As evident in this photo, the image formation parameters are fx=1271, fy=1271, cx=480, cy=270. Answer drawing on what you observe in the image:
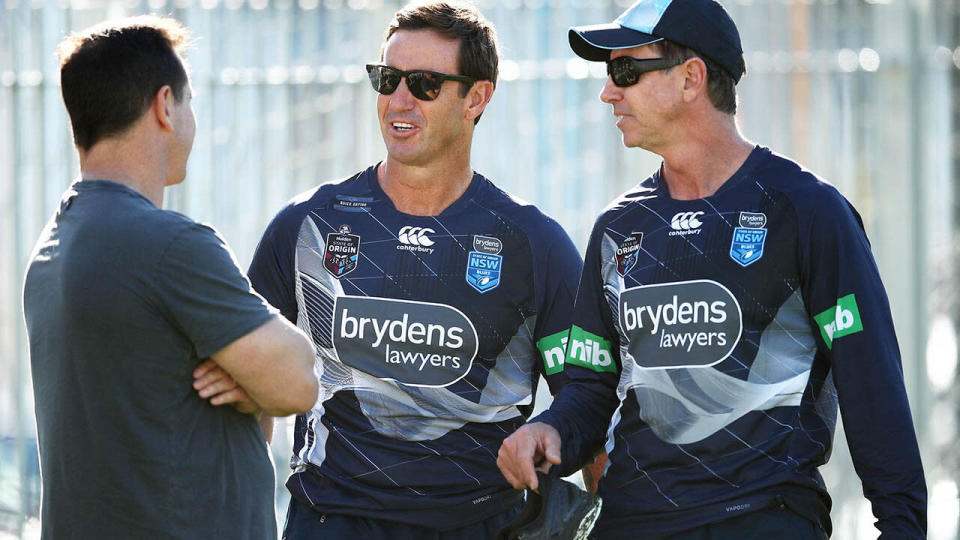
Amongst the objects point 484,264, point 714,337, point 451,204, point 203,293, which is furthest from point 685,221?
point 203,293

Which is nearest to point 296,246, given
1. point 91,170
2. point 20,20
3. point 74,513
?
point 91,170

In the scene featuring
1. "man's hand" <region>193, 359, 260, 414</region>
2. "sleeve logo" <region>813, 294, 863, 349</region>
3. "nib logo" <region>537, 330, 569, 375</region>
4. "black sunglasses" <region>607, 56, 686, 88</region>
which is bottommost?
"nib logo" <region>537, 330, 569, 375</region>

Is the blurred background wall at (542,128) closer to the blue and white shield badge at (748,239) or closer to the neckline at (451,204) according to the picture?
the neckline at (451,204)

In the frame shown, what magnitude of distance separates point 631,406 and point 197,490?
122 centimetres

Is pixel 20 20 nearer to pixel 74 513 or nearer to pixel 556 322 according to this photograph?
pixel 556 322

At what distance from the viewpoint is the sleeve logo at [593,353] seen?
11.8 feet

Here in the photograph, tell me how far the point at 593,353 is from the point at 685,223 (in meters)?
0.47

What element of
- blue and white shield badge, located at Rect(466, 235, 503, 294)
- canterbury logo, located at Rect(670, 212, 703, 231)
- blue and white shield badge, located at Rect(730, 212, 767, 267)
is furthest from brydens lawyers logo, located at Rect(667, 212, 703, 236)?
blue and white shield badge, located at Rect(466, 235, 503, 294)

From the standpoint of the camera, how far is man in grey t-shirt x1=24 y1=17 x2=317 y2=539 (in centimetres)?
271

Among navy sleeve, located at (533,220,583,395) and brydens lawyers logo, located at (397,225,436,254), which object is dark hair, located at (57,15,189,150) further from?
navy sleeve, located at (533,220,583,395)

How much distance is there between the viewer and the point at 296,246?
3.89 metres

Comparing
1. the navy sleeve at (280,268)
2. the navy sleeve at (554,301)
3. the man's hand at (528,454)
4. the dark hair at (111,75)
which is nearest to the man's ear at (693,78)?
the navy sleeve at (554,301)

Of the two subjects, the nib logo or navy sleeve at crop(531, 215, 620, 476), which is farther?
the nib logo

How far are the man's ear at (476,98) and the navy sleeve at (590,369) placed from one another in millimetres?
653
